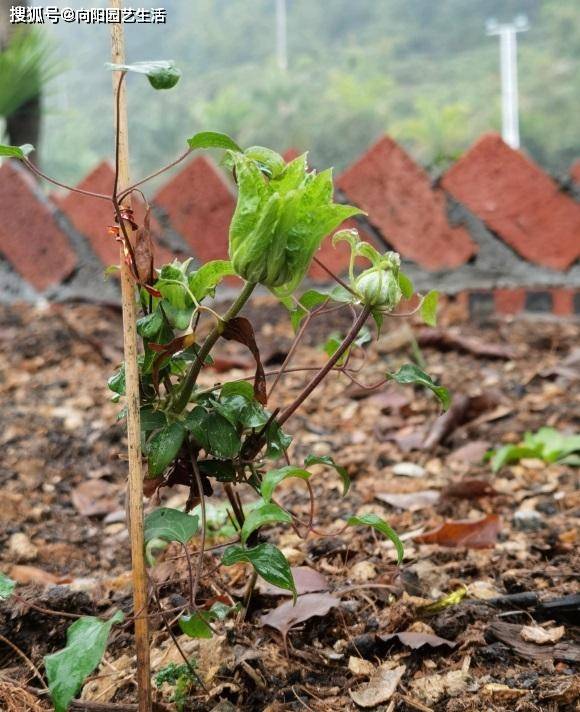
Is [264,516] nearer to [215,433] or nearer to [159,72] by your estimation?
[215,433]

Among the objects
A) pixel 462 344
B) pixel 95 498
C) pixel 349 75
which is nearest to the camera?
pixel 95 498

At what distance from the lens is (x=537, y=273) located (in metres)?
2.09

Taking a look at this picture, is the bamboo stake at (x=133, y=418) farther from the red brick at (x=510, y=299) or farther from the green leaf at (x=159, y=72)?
the red brick at (x=510, y=299)

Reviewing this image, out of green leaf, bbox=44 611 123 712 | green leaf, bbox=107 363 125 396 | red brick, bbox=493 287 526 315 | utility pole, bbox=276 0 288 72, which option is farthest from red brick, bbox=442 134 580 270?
utility pole, bbox=276 0 288 72

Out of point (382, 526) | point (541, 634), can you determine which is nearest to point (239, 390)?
point (382, 526)

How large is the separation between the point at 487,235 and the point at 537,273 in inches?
5.9

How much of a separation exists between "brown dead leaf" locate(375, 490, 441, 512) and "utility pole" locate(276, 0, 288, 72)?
13.3 m

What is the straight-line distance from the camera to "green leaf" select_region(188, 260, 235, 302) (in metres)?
0.64

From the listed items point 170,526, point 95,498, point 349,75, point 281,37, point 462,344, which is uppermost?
point 281,37

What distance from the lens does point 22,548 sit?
3.63ft

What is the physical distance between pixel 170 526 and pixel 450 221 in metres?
1.58

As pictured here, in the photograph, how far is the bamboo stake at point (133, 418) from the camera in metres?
0.60

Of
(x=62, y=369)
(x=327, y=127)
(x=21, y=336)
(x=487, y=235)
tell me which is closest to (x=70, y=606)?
(x=62, y=369)

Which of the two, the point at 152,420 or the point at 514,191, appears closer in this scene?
the point at 152,420
